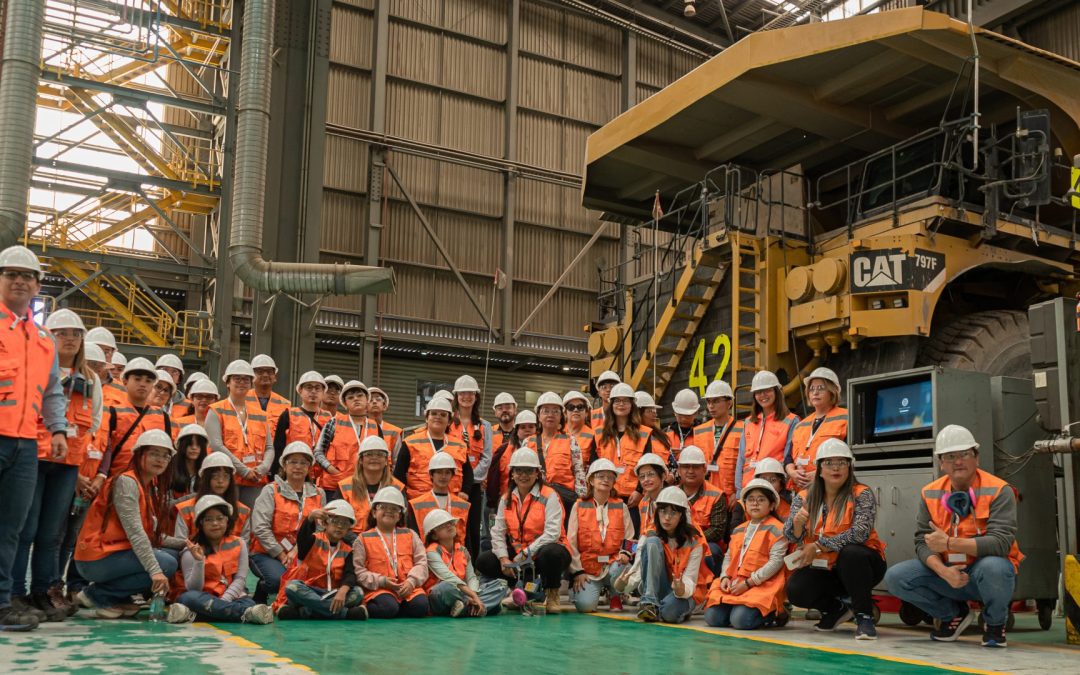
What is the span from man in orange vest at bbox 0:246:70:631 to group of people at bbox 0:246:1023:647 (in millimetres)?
10

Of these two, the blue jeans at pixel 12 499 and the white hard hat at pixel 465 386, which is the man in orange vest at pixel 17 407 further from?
the white hard hat at pixel 465 386

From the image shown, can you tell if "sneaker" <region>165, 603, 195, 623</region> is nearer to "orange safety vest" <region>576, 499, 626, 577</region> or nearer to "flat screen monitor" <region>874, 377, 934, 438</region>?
"orange safety vest" <region>576, 499, 626, 577</region>

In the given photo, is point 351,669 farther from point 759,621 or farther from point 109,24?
point 109,24

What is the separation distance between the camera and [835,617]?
19.8ft

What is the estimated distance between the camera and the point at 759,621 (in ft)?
19.7

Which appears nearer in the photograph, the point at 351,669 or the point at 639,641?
the point at 351,669

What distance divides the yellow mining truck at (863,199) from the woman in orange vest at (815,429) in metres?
1.92

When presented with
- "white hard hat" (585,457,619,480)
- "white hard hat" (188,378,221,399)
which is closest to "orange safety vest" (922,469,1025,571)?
"white hard hat" (585,457,619,480)

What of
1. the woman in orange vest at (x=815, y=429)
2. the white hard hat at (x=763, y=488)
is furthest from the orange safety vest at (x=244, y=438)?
the woman in orange vest at (x=815, y=429)

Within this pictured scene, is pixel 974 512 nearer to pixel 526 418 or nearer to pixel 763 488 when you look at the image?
pixel 763 488

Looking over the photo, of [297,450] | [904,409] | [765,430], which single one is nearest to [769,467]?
[765,430]

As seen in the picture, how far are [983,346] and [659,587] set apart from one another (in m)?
4.21

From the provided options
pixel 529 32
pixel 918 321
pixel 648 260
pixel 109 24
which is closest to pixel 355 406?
pixel 918 321

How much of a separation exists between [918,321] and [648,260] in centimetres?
1507
